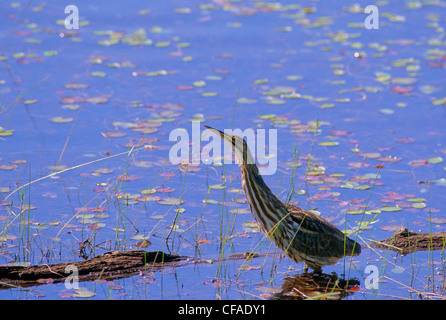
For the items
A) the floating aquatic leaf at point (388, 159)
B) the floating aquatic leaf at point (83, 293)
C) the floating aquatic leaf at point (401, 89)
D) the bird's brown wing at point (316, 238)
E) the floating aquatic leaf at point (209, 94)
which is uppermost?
the floating aquatic leaf at point (401, 89)

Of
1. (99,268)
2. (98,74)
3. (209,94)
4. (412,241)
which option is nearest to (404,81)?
(209,94)

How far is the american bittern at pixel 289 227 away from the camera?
5840 mm

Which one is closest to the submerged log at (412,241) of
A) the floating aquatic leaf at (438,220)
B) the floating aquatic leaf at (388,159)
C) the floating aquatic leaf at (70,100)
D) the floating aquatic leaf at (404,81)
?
the floating aquatic leaf at (438,220)

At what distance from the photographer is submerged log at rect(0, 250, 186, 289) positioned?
17.9 ft

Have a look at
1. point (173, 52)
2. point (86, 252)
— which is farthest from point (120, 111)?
point (86, 252)

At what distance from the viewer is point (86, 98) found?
31.1ft

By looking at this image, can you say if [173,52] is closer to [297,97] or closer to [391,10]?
[297,97]

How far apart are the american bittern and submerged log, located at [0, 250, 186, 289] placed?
822mm

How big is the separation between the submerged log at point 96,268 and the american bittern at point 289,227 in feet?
2.70

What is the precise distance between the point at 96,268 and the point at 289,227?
5.23ft

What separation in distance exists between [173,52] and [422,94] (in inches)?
152

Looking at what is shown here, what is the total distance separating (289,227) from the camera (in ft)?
19.2

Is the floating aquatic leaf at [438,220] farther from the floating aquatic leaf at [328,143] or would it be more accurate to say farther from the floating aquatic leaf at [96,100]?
the floating aquatic leaf at [96,100]
